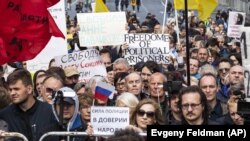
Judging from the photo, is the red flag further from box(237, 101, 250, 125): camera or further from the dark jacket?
box(237, 101, 250, 125): camera

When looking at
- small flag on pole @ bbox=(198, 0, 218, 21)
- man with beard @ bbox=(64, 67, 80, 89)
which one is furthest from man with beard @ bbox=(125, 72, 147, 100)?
small flag on pole @ bbox=(198, 0, 218, 21)

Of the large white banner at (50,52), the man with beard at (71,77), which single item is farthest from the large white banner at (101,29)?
the man with beard at (71,77)

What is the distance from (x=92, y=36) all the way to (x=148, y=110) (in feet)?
25.4

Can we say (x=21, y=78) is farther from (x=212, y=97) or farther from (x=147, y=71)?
(x=147, y=71)

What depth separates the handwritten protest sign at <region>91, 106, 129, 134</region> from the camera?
6.62 metres

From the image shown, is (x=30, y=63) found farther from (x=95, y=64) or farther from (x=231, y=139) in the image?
(x=231, y=139)

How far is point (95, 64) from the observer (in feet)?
39.8

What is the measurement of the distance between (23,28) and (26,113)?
5.70 feet

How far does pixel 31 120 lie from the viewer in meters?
7.26

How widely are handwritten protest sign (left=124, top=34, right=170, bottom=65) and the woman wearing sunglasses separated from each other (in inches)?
231

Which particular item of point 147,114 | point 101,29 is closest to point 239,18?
point 101,29

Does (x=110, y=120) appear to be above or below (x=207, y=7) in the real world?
below

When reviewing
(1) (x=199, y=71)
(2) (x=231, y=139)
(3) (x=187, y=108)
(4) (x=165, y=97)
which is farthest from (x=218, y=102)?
(2) (x=231, y=139)

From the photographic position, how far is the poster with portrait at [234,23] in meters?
17.3
